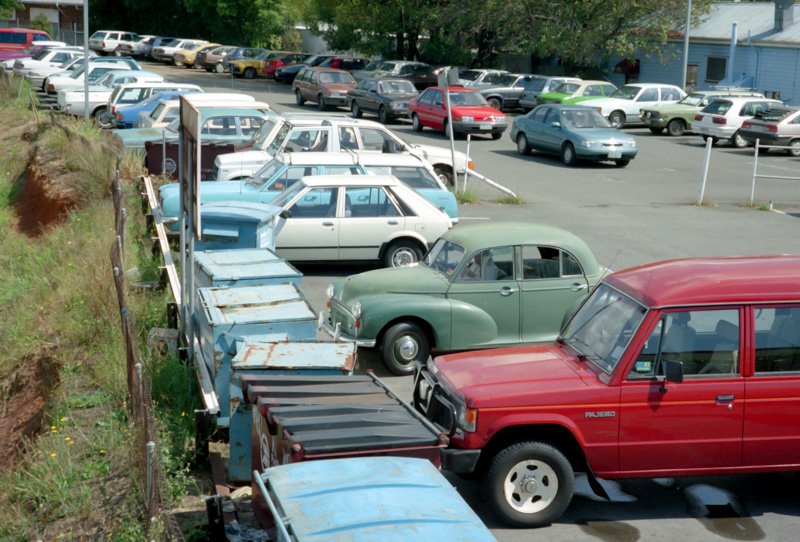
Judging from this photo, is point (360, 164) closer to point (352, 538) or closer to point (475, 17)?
point (352, 538)

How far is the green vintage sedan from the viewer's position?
898 cm

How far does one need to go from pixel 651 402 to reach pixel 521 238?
3534mm

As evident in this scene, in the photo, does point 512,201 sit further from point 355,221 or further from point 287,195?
point 287,195

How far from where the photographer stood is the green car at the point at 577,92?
33.8 metres

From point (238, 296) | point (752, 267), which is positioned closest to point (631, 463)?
point (752, 267)

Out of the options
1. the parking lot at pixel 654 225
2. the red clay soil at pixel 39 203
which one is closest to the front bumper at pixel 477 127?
the parking lot at pixel 654 225

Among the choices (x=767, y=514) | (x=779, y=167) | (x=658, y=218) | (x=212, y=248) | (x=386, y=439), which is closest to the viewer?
(x=386, y=439)

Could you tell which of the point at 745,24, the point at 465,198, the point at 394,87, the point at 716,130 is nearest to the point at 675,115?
the point at 716,130

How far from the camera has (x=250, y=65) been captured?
50.9 m

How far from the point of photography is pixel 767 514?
6371 mm

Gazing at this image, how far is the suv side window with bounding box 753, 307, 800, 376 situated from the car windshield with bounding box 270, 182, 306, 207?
7480 mm

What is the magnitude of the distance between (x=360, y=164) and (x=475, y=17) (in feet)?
104

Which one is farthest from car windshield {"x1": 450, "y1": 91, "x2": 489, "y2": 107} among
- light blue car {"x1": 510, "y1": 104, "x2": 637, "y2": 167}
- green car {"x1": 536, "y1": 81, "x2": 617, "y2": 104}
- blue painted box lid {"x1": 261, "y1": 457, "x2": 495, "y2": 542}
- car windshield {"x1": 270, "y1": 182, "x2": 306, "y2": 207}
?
blue painted box lid {"x1": 261, "y1": 457, "x2": 495, "y2": 542}

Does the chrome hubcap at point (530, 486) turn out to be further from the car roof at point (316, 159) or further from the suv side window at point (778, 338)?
the car roof at point (316, 159)
